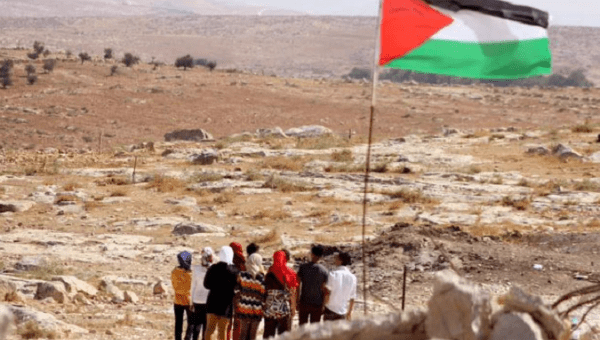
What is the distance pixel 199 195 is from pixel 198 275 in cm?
1520

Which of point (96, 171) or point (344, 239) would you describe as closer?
point (344, 239)

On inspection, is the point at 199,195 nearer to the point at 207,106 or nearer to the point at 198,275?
the point at 198,275

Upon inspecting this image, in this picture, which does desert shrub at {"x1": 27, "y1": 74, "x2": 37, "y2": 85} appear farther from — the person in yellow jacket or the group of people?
the group of people

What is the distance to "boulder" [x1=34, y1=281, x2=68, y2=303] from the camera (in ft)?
46.0

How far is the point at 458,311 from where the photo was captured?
222 inches

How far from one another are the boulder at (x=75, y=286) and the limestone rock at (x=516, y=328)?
978cm

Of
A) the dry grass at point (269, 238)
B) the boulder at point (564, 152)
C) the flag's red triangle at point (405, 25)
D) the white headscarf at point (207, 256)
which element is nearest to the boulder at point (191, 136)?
the boulder at point (564, 152)

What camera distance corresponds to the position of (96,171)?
28.5m

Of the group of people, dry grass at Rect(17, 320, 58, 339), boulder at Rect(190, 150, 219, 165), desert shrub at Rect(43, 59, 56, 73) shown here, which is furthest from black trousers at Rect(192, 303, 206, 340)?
desert shrub at Rect(43, 59, 56, 73)

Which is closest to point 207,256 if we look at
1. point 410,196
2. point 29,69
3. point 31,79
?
point 410,196

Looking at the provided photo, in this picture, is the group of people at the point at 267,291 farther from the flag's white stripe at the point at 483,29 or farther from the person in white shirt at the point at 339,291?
the flag's white stripe at the point at 483,29

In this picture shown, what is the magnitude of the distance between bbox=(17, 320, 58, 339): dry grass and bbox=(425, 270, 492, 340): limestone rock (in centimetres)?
629

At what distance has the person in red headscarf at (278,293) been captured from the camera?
9.50 meters

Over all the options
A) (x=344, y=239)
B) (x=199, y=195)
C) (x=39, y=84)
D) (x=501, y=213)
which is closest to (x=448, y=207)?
(x=501, y=213)
